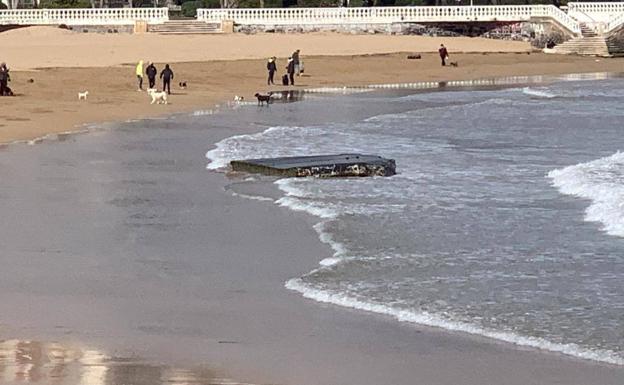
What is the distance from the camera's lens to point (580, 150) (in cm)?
2598

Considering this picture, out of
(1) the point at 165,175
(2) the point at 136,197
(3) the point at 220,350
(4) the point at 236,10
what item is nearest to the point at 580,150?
(1) the point at 165,175

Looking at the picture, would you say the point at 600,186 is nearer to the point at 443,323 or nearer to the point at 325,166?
the point at 325,166

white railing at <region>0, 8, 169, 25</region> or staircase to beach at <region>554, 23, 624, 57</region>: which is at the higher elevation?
white railing at <region>0, 8, 169, 25</region>

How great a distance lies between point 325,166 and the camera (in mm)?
20891

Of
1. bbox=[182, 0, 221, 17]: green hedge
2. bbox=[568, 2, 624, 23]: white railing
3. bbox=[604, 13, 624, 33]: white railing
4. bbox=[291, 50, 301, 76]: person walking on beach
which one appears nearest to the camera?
bbox=[291, 50, 301, 76]: person walking on beach

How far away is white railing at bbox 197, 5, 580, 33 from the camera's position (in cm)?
7262

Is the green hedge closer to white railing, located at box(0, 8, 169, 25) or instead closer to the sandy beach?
white railing, located at box(0, 8, 169, 25)

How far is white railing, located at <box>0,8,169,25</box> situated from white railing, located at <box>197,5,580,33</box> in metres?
2.99

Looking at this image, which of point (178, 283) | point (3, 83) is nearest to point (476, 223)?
point (178, 283)

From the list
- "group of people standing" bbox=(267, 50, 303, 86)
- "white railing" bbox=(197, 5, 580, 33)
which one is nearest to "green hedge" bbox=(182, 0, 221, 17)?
"white railing" bbox=(197, 5, 580, 33)

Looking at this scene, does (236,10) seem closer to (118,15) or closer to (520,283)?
(118,15)

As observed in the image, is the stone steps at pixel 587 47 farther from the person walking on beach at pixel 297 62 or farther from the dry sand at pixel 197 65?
the person walking on beach at pixel 297 62

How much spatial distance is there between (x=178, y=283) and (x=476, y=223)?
469 cm

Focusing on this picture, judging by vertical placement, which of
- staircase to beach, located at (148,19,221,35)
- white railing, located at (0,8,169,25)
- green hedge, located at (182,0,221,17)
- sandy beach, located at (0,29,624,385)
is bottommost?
sandy beach, located at (0,29,624,385)
